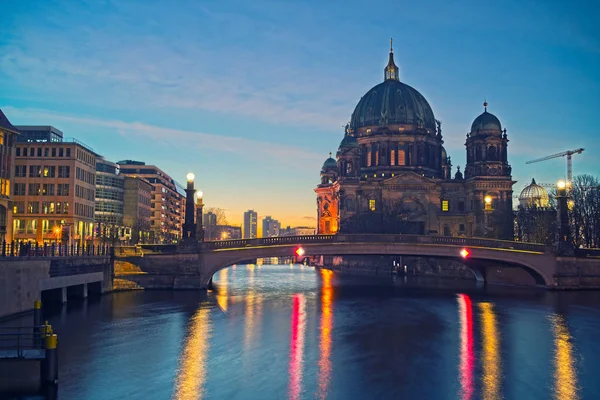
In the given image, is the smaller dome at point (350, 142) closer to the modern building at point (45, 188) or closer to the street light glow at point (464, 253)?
the modern building at point (45, 188)

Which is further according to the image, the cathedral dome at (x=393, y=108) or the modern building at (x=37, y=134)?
the cathedral dome at (x=393, y=108)

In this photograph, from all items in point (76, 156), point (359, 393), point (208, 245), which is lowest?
point (359, 393)

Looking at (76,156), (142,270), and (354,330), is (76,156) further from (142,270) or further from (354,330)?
(354,330)

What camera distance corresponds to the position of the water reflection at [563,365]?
3209 cm

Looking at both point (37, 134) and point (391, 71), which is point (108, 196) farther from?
point (391, 71)

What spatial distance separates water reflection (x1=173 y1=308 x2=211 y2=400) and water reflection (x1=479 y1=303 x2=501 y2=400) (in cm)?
1395

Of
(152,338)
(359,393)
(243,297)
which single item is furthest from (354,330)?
(243,297)

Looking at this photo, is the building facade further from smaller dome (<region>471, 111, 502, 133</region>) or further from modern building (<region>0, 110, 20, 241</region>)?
smaller dome (<region>471, 111, 502, 133</region>)

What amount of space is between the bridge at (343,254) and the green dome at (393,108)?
88.6 metres

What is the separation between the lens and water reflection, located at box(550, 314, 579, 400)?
105ft

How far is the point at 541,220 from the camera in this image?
125 meters

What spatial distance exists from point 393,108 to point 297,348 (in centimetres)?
13111

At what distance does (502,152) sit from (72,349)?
12690 centimetres

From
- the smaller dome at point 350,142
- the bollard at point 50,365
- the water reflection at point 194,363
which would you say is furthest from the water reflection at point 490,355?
the smaller dome at point 350,142
